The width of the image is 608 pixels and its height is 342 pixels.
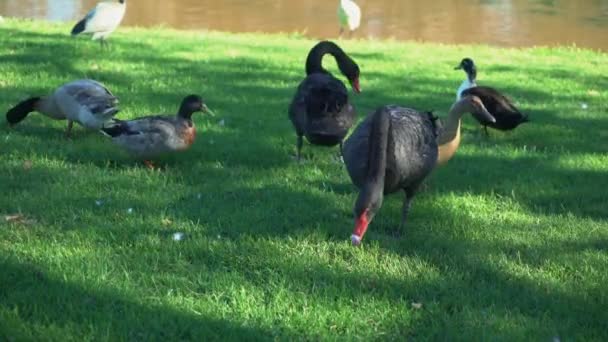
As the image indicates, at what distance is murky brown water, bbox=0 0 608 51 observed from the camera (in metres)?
20.9

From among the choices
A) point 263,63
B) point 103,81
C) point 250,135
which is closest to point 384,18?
point 263,63

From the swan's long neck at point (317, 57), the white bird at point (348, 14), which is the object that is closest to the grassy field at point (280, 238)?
the swan's long neck at point (317, 57)

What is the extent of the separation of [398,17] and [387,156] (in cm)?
1946

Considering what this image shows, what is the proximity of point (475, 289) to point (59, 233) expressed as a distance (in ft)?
8.76

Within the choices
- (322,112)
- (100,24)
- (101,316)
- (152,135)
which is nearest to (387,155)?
(322,112)

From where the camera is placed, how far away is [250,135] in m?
7.58

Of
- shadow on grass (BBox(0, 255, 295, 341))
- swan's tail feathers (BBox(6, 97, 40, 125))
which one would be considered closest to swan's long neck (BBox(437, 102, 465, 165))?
shadow on grass (BBox(0, 255, 295, 341))

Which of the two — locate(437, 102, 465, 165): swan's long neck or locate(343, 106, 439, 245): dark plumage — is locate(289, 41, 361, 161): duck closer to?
locate(437, 102, 465, 165): swan's long neck

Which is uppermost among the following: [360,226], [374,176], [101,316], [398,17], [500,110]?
[398,17]

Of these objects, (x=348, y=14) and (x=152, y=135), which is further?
(x=348, y=14)

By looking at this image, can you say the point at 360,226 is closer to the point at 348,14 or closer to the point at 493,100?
the point at 493,100

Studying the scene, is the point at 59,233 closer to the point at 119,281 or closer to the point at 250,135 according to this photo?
the point at 119,281

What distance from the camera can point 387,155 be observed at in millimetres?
4957

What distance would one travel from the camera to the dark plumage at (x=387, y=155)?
458 centimetres
